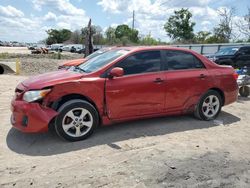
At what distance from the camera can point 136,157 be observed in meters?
4.61

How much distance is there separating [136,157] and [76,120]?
48.8 inches

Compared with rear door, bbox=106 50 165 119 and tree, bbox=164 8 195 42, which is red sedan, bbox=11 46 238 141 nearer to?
rear door, bbox=106 50 165 119

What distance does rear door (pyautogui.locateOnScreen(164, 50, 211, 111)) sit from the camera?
20.0 ft

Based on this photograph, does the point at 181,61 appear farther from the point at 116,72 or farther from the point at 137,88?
the point at 116,72

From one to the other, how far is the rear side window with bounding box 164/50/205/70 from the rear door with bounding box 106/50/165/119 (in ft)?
0.72

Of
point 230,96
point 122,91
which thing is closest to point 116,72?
point 122,91

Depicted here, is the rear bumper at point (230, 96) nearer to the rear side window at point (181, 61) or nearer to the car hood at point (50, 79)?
the rear side window at point (181, 61)

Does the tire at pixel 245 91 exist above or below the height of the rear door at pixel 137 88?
below

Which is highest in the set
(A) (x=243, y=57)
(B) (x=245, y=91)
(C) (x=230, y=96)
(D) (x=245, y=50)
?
(D) (x=245, y=50)

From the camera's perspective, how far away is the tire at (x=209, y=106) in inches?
257

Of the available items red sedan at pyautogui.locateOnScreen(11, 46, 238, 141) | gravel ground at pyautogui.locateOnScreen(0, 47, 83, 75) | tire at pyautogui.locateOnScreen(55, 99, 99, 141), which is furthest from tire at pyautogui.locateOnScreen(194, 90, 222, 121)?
gravel ground at pyautogui.locateOnScreen(0, 47, 83, 75)

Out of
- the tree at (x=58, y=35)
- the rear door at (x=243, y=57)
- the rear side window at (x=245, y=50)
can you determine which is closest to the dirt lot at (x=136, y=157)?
the rear door at (x=243, y=57)

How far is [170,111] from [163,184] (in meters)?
2.53

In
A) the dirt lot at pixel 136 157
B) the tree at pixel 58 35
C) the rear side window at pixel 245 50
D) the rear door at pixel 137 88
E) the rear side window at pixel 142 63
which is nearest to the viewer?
the dirt lot at pixel 136 157
